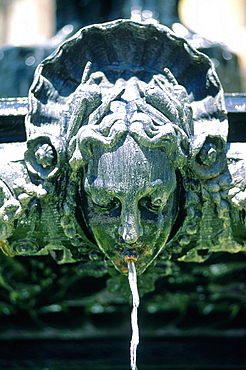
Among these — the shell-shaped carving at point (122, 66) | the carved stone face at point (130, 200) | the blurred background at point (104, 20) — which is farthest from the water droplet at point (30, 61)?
the carved stone face at point (130, 200)

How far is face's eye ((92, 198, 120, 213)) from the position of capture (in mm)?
1936

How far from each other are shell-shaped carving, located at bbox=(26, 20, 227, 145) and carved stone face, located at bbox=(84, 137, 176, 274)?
8.8 inches

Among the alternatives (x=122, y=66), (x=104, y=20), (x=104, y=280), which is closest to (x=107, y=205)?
(x=122, y=66)

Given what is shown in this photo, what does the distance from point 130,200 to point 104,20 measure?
5.37ft

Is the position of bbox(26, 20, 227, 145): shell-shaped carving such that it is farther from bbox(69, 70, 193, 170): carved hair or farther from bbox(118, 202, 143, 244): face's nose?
bbox(118, 202, 143, 244): face's nose

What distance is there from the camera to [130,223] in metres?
1.89

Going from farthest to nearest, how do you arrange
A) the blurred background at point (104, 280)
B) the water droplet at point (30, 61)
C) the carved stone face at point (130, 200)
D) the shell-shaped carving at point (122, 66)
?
the water droplet at point (30, 61) < the blurred background at point (104, 280) < the shell-shaped carving at point (122, 66) < the carved stone face at point (130, 200)

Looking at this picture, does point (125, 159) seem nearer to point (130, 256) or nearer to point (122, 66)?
point (130, 256)

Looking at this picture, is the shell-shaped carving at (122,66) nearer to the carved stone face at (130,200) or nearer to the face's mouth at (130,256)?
the carved stone face at (130,200)

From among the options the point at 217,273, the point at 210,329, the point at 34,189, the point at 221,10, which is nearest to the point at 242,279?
the point at 217,273

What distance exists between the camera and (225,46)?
124 inches

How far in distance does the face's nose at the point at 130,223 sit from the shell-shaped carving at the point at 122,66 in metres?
0.34

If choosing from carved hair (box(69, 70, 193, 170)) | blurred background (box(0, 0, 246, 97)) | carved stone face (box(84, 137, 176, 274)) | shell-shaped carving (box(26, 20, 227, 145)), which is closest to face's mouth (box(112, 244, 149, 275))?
carved stone face (box(84, 137, 176, 274))

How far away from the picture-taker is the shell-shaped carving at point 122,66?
209cm
